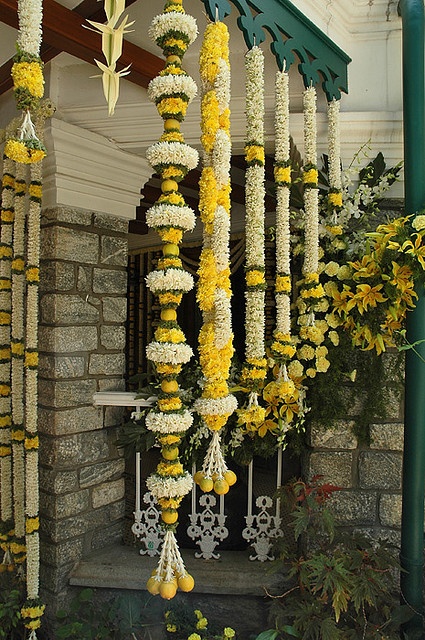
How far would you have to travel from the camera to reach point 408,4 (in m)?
1.92

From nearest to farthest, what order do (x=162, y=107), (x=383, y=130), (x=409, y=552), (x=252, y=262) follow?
(x=162, y=107), (x=252, y=262), (x=409, y=552), (x=383, y=130)

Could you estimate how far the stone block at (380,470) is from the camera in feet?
6.66

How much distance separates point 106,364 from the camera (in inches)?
103

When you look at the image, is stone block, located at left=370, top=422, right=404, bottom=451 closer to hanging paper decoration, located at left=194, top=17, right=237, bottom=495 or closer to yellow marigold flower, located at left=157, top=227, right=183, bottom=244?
hanging paper decoration, located at left=194, top=17, right=237, bottom=495

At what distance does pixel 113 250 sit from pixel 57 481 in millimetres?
→ 1231

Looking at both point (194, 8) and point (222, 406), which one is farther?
point (194, 8)

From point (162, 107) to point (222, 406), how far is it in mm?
774

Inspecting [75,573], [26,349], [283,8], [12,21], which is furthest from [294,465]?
[12,21]

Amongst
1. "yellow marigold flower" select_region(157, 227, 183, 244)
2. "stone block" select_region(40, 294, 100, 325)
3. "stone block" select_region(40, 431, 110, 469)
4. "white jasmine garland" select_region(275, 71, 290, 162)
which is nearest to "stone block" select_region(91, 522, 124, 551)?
"stone block" select_region(40, 431, 110, 469)

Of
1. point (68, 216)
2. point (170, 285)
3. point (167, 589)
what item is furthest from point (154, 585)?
point (68, 216)

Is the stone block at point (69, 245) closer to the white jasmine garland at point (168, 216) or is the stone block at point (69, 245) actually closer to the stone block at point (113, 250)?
the stone block at point (113, 250)

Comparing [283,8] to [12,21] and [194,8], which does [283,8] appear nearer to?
[194,8]

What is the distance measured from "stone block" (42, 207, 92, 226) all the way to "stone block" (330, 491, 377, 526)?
180 centimetres

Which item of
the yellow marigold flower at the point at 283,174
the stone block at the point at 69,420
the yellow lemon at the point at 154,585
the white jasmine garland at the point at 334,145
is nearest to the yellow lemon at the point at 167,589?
the yellow lemon at the point at 154,585
